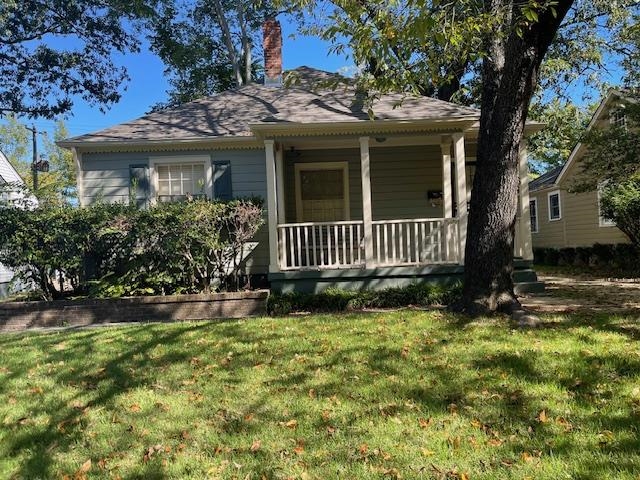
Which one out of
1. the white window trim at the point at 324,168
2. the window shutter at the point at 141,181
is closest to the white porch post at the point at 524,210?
the white window trim at the point at 324,168

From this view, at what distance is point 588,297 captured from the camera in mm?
8336

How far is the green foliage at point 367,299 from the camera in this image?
804 cm

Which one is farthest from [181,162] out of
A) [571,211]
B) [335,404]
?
[571,211]

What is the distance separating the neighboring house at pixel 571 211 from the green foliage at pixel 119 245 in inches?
435

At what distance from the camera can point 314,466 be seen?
3.03 metres

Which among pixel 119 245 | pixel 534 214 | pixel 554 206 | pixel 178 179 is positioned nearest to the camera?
pixel 119 245

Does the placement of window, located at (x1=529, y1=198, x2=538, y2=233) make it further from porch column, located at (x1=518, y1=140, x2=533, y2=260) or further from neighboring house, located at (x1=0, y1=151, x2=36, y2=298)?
neighboring house, located at (x1=0, y1=151, x2=36, y2=298)

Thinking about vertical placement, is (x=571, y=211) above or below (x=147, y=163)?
below

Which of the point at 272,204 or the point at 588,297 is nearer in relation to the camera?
the point at 588,297

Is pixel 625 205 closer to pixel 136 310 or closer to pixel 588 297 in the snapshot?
pixel 588 297

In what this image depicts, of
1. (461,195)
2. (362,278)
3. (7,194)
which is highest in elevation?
(7,194)

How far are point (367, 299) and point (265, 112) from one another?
520 centimetres

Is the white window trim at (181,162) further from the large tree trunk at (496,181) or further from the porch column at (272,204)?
the large tree trunk at (496,181)

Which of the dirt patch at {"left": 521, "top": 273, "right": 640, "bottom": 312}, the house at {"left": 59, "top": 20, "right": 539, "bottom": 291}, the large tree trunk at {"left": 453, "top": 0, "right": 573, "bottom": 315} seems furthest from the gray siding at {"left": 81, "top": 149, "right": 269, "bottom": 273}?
the dirt patch at {"left": 521, "top": 273, "right": 640, "bottom": 312}
